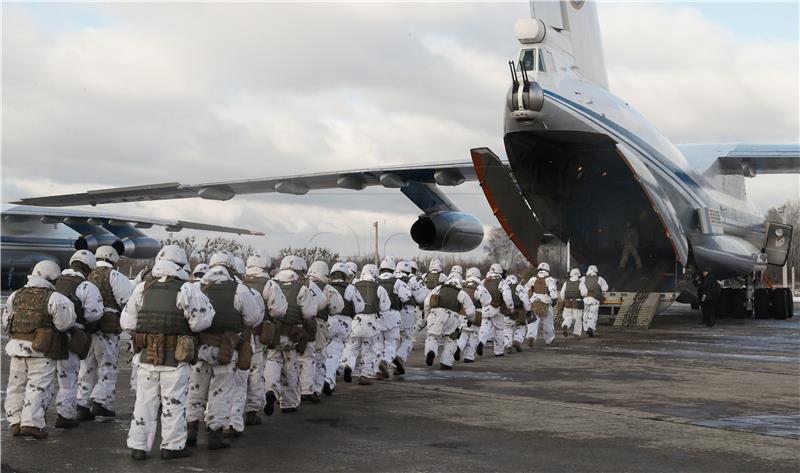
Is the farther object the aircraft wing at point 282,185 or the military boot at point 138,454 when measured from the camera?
the aircraft wing at point 282,185

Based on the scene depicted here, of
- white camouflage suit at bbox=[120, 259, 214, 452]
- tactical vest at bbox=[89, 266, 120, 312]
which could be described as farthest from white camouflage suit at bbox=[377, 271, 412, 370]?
white camouflage suit at bbox=[120, 259, 214, 452]

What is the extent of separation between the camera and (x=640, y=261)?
1043 inches

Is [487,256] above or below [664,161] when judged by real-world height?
below

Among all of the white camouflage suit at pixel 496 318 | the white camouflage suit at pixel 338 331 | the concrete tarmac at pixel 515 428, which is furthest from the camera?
the white camouflage suit at pixel 496 318

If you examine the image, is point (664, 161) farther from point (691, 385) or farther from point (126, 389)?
point (126, 389)

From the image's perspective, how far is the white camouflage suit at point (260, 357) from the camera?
10.0 metres

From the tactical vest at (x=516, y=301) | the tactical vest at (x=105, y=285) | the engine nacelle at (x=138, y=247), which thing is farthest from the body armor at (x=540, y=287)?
the engine nacelle at (x=138, y=247)

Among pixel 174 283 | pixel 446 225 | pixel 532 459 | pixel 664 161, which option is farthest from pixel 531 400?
pixel 664 161

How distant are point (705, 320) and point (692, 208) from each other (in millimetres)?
3245

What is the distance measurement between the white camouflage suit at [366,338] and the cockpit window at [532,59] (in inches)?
350

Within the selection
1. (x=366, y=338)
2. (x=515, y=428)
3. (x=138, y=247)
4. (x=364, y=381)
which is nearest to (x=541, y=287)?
(x=366, y=338)

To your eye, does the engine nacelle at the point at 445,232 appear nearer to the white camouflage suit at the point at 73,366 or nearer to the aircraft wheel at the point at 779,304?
the aircraft wheel at the point at 779,304

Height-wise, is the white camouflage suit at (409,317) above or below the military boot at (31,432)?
above

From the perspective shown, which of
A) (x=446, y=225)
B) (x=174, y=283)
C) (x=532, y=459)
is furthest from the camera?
(x=446, y=225)
